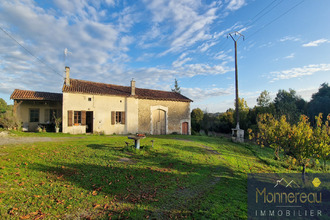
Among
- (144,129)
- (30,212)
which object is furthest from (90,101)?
(30,212)

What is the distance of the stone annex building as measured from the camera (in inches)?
595

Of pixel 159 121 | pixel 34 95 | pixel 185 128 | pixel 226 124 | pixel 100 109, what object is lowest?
pixel 185 128

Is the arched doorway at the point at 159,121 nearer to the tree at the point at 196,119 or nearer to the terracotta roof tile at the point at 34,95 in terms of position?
the tree at the point at 196,119

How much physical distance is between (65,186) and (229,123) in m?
28.1

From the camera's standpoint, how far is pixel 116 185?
489 cm

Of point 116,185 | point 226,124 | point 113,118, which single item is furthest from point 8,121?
point 226,124

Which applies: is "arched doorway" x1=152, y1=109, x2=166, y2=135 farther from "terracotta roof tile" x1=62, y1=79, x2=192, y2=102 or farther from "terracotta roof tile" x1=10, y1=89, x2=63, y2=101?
"terracotta roof tile" x1=10, y1=89, x2=63, y2=101

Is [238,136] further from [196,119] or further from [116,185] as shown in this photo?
[196,119]

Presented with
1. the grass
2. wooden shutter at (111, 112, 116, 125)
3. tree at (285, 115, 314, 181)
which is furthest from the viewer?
wooden shutter at (111, 112, 116, 125)

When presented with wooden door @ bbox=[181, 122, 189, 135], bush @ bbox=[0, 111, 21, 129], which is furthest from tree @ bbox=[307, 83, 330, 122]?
bush @ bbox=[0, 111, 21, 129]

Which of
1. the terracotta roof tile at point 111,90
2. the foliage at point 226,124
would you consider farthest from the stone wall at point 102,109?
the foliage at point 226,124

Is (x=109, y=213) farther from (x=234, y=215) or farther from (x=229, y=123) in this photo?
(x=229, y=123)

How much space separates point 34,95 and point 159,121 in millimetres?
12535

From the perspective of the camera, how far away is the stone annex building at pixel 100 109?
49.5ft
